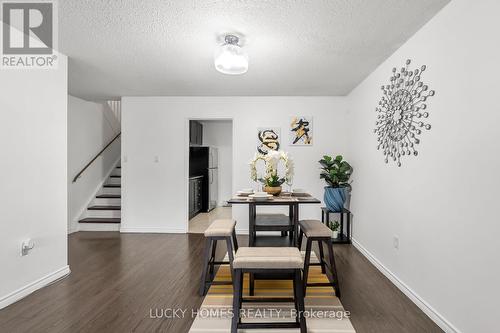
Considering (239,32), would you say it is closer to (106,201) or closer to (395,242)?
(395,242)

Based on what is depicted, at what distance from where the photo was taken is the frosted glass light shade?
2.53 meters

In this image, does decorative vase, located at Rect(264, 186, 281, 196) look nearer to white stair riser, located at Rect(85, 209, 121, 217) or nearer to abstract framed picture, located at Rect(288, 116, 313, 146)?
abstract framed picture, located at Rect(288, 116, 313, 146)

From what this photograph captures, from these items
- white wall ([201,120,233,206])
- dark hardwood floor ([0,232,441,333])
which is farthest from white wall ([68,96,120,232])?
white wall ([201,120,233,206])

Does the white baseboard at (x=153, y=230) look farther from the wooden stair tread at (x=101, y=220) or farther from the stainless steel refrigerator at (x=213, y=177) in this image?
the stainless steel refrigerator at (x=213, y=177)

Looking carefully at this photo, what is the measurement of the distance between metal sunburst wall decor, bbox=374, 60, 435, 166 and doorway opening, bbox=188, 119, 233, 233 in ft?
10.1

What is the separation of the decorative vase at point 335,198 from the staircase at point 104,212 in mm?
3786

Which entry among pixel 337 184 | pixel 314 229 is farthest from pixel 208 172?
pixel 314 229

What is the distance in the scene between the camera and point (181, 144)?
4895 mm

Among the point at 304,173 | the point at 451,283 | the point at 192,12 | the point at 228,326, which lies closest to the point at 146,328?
the point at 228,326

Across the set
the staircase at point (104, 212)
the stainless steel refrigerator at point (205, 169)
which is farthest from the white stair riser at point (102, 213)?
the stainless steel refrigerator at point (205, 169)

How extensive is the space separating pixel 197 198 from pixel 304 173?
9.32ft

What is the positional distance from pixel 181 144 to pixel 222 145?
10.0 ft

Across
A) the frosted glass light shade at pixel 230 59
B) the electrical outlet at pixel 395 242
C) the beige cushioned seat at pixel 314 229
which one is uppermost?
the frosted glass light shade at pixel 230 59

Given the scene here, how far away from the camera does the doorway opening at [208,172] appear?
6.04 m
